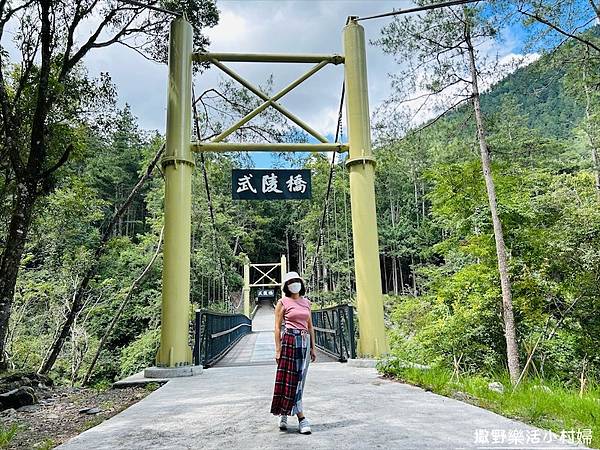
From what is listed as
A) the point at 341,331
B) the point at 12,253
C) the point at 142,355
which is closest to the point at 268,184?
the point at 341,331

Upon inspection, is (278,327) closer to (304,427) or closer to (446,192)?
(304,427)

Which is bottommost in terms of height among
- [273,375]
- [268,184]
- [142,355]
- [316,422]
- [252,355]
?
[142,355]

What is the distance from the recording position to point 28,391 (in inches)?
124

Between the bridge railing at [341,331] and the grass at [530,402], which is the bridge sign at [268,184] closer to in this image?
the bridge railing at [341,331]

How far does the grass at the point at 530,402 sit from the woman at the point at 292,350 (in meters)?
0.96

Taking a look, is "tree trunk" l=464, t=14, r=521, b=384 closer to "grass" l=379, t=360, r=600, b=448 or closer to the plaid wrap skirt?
"grass" l=379, t=360, r=600, b=448

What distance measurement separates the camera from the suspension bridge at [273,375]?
1.64 metres

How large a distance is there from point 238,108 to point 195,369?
405cm

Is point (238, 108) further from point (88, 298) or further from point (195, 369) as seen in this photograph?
point (88, 298)

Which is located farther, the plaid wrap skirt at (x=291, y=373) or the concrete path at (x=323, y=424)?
the plaid wrap skirt at (x=291, y=373)

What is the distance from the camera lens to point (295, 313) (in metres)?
1.89

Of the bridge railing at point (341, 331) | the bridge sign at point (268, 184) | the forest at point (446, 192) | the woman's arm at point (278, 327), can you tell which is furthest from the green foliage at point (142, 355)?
the woman's arm at point (278, 327)

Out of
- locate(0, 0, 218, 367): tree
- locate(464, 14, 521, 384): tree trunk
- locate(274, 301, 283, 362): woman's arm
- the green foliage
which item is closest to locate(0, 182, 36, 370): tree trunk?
locate(0, 0, 218, 367): tree

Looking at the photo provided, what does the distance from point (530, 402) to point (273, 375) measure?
2124mm
